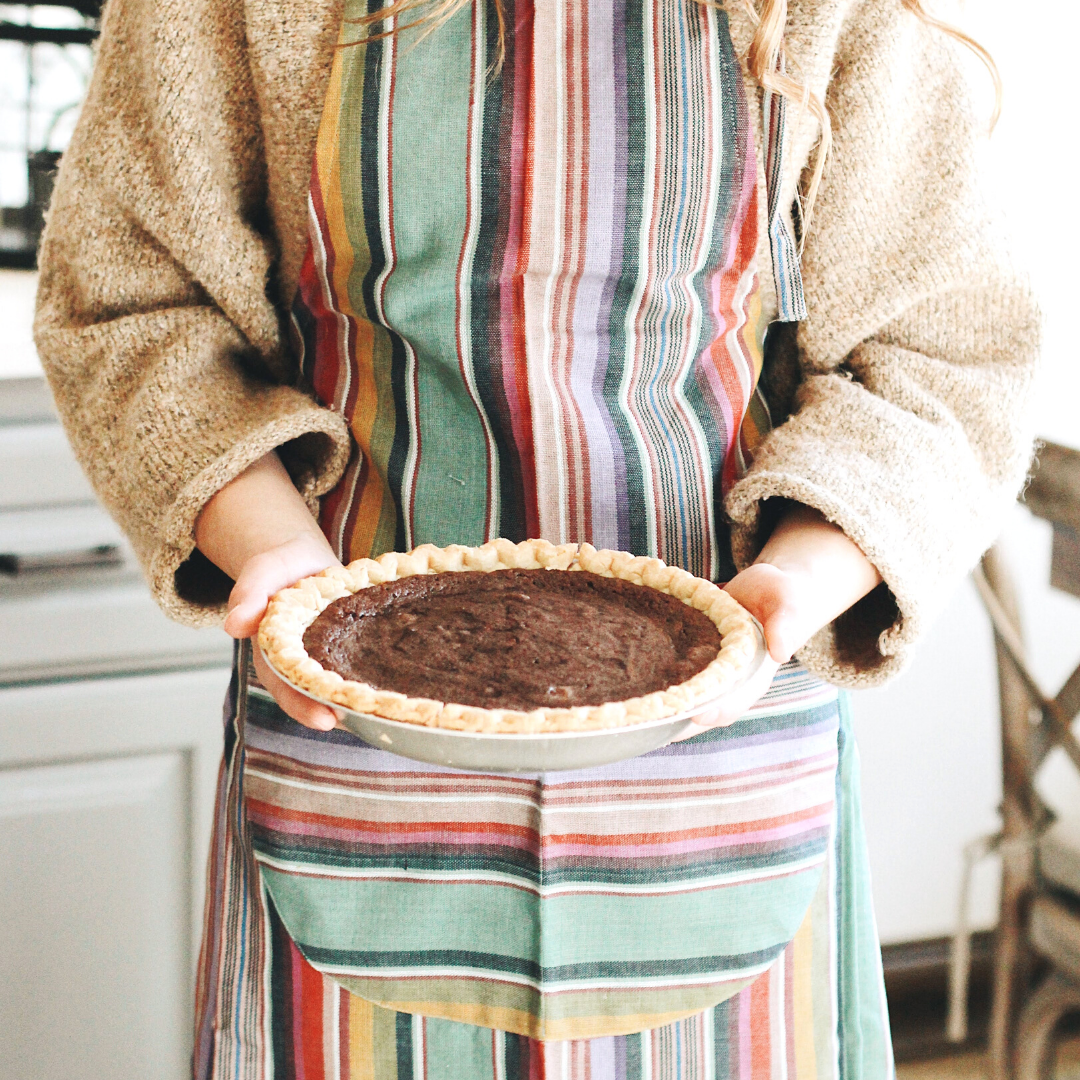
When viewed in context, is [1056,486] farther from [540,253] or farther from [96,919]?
[96,919]

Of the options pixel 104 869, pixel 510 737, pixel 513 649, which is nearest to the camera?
pixel 510 737

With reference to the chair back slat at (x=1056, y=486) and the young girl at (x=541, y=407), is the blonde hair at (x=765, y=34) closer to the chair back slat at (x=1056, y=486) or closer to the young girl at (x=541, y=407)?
the young girl at (x=541, y=407)

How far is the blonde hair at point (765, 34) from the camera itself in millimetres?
726

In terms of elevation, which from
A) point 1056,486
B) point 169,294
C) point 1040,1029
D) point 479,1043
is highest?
point 169,294

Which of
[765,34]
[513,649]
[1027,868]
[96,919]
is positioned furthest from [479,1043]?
[1027,868]

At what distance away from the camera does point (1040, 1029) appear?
1442 mm

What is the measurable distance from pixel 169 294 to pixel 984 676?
152cm

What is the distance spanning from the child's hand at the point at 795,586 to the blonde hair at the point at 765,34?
0.25 meters

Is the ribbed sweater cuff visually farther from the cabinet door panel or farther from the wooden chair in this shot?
the wooden chair

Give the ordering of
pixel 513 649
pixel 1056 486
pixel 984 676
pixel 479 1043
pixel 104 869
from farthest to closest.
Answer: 1. pixel 984 676
2. pixel 104 869
3. pixel 1056 486
4. pixel 479 1043
5. pixel 513 649

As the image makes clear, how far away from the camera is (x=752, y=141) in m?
0.77

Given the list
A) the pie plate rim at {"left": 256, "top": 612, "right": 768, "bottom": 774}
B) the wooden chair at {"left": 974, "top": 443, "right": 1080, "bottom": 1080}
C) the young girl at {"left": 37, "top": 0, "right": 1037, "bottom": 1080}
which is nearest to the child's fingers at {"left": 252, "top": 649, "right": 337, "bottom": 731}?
the pie plate rim at {"left": 256, "top": 612, "right": 768, "bottom": 774}

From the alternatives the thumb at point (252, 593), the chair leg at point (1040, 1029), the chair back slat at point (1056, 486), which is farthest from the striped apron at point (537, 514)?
the chair leg at point (1040, 1029)

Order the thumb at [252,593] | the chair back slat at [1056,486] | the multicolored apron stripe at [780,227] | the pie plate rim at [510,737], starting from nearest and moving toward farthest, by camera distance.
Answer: the pie plate rim at [510,737] < the thumb at [252,593] < the multicolored apron stripe at [780,227] < the chair back slat at [1056,486]
